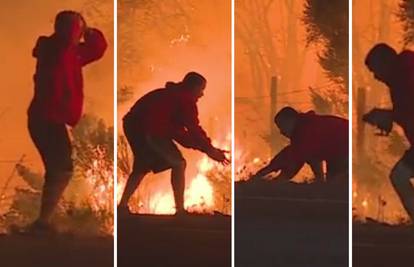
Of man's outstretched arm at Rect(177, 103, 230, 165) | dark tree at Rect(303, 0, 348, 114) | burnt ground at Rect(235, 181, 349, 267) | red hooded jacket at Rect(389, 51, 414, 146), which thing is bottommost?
burnt ground at Rect(235, 181, 349, 267)

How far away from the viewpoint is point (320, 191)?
5.59 metres

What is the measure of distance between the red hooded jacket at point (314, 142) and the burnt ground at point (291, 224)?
0.18m

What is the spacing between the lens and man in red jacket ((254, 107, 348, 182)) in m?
5.59

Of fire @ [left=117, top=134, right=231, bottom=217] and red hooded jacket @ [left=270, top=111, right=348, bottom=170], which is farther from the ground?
red hooded jacket @ [left=270, top=111, right=348, bottom=170]

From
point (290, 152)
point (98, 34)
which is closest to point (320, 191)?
point (290, 152)

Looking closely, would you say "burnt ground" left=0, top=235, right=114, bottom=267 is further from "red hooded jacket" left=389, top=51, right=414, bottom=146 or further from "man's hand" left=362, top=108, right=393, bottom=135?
"red hooded jacket" left=389, top=51, right=414, bottom=146

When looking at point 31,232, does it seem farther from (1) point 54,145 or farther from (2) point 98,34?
(2) point 98,34

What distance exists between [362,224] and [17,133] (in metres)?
2.46

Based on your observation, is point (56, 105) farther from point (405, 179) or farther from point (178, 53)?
point (405, 179)

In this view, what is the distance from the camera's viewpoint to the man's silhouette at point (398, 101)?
5.49 metres

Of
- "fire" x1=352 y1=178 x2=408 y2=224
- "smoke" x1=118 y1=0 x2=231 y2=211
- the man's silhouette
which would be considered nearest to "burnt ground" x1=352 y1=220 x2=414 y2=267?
"fire" x1=352 y1=178 x2=408 y2=224

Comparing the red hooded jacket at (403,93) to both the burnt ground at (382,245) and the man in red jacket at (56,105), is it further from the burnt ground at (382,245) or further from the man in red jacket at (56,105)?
the man in red jacket at (56,105)

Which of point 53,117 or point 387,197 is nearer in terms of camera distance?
point 387,197

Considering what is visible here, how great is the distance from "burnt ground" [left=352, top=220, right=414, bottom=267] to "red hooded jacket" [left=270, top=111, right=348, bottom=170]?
51 centimetres
